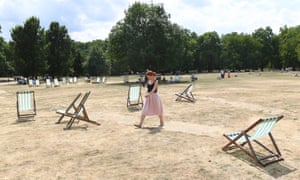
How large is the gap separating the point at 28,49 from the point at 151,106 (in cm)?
4675

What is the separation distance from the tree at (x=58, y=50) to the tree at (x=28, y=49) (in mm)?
5084

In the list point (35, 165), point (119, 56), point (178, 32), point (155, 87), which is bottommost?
point (35, 165)

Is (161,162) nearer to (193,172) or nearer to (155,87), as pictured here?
(193,172)

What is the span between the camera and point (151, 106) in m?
8.32

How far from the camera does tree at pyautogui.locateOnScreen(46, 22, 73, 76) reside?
5594 cm

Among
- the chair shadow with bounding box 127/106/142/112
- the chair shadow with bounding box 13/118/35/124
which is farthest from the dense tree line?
the chair shadow with bounding box 13/118/35/124

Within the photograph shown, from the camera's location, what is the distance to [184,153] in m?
5.75

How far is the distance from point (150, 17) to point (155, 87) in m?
33.4

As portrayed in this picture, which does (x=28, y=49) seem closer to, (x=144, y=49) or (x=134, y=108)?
(x=144, y=49)

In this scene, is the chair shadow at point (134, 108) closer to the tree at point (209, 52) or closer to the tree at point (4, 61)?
the tree at point (4, 61)

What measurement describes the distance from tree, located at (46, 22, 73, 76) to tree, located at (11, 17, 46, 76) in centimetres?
508

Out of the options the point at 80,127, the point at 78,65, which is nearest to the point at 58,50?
the point at 78,65

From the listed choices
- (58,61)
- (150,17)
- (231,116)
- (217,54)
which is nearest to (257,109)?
(231,116)

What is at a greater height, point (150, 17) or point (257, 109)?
point (150, 17)
